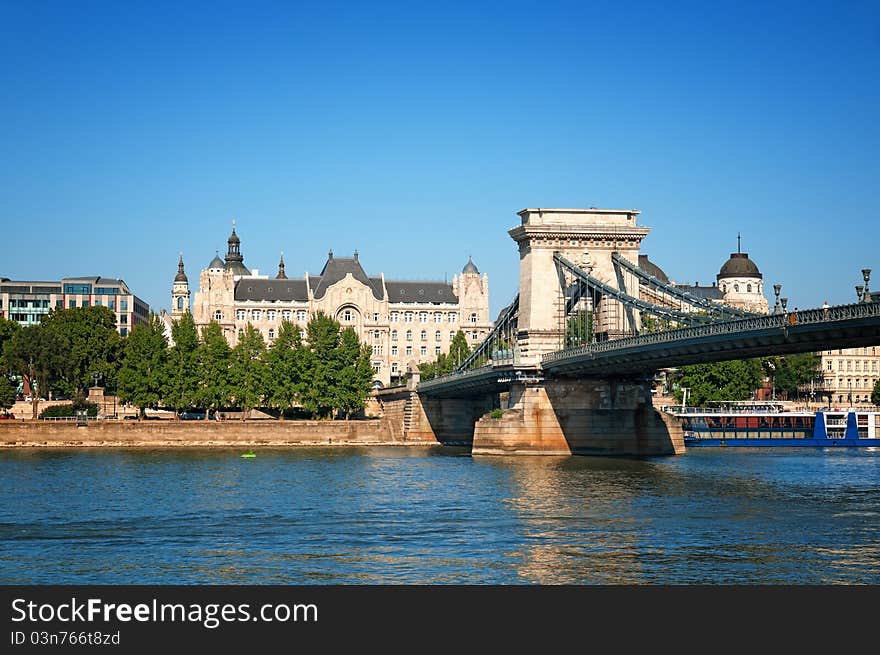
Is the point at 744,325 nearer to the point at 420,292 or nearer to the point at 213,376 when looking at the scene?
the point at 213,376

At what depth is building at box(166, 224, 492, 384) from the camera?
6919 inches

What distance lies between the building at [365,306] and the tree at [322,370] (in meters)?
47.7

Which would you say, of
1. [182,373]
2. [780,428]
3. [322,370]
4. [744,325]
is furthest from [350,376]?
[744,325]

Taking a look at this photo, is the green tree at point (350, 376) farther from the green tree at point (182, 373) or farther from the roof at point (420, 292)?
the roof at point (420, 292)

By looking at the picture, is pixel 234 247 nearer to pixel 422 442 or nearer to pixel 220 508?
pixel 422 442

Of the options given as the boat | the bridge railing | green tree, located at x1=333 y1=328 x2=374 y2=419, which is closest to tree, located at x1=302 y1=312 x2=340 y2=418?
green tree, located at x1=333 y1=328 x2=374 y2=419

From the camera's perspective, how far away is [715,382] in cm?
13812

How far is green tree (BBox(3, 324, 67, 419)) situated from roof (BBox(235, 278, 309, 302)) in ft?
191

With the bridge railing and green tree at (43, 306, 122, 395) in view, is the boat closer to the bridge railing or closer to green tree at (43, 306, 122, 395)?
the bridge railing

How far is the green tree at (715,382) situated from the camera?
135750 millimetres

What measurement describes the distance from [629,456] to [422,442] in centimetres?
3457

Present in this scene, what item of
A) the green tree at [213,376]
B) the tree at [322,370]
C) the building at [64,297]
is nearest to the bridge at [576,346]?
the tree at [322,370]

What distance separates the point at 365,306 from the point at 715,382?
54.4 meters
